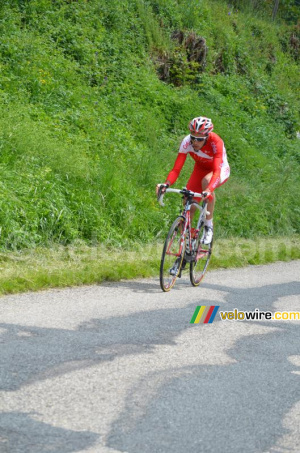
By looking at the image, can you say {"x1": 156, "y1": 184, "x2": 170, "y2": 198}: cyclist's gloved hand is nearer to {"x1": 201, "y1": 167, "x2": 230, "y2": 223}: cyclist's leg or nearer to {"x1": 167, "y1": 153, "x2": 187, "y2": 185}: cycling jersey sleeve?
{"x1": 167, "y1": 153, "x2": 187, "y2": 185}: cycling jersey sleeve

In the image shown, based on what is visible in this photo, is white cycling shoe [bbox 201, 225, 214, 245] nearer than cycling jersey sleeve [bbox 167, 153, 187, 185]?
No

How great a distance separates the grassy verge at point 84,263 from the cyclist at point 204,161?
3.73 ft

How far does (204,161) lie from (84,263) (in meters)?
2.11

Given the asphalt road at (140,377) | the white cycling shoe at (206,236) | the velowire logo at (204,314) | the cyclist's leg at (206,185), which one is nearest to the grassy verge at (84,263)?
the asphalt road at (140,377)

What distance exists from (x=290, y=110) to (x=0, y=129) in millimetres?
13923

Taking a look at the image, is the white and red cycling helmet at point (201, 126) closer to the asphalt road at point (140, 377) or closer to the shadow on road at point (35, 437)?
the asphalt road at point (140, 377)

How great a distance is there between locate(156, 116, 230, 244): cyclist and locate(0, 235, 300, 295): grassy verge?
1.14 metres

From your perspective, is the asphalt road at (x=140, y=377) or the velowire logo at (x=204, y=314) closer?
the asphalt road at (x=140, y=377)

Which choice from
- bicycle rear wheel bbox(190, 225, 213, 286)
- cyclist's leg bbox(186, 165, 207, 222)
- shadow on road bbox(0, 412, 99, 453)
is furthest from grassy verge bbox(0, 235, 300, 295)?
shadow on road bbox(0, 412, 99, 453)

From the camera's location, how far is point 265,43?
26000 millimetres

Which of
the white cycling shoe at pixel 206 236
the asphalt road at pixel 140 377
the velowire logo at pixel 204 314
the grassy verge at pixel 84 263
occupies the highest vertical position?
the white cycling shoe at pixel 206 236

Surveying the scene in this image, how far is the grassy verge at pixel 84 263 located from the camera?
24.0ft

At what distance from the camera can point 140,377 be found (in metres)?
4.70

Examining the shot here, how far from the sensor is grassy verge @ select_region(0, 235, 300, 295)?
7301mm
